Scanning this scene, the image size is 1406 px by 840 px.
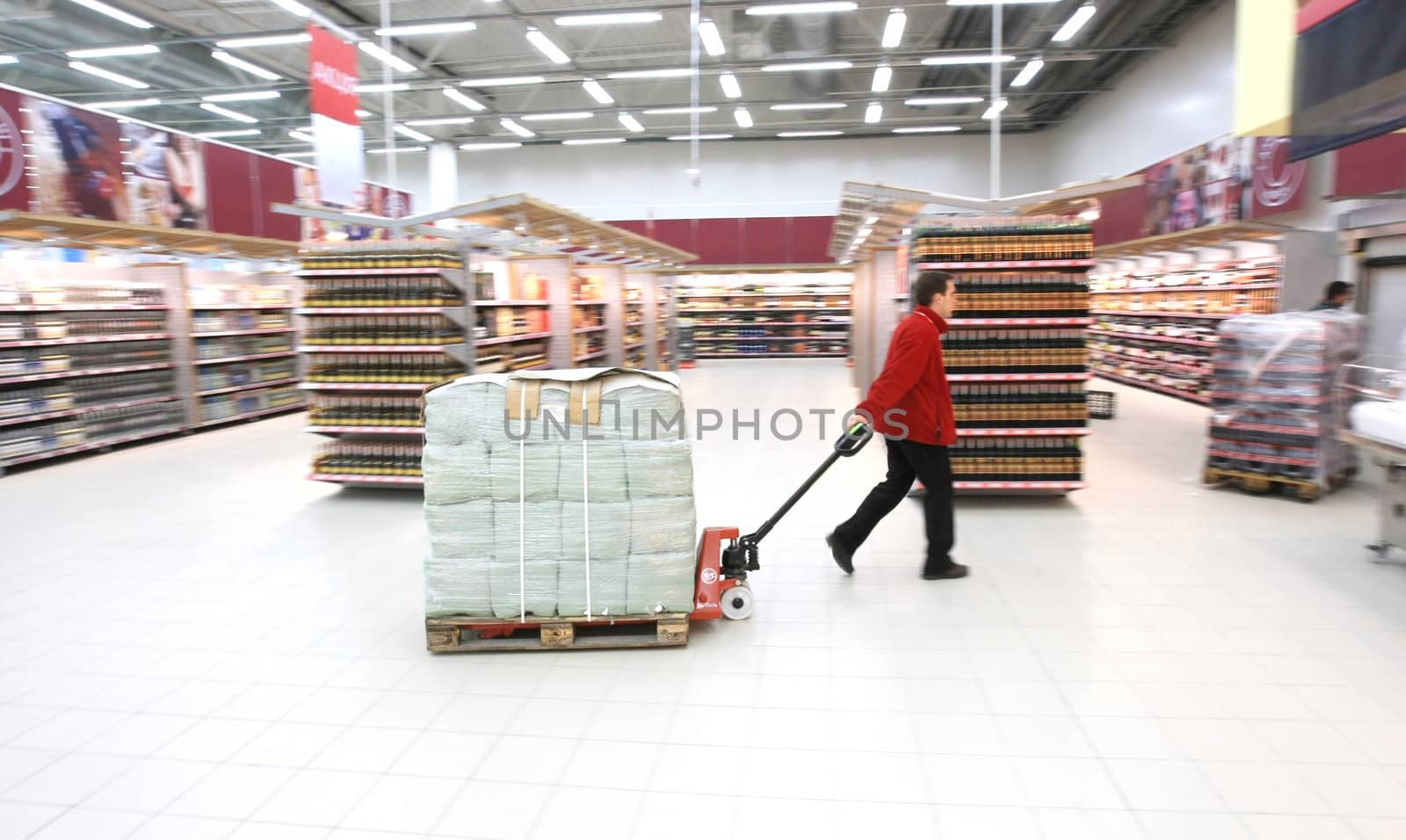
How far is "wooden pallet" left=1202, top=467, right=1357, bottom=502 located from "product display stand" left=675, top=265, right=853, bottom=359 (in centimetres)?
1423

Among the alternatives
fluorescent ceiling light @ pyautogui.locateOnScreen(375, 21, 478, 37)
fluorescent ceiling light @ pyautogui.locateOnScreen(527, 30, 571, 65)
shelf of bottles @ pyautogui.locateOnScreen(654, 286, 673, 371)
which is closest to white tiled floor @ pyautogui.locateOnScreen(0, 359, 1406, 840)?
fluorescent ceiling light @ pyautogui.locateOnScreen(375, 21, 478, 37)

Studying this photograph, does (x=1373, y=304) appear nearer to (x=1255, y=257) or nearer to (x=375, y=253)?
(x=1255, y=257)

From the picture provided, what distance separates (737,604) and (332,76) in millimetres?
6261

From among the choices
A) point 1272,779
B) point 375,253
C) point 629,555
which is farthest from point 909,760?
point 375,253

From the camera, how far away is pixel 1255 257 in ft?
33.4

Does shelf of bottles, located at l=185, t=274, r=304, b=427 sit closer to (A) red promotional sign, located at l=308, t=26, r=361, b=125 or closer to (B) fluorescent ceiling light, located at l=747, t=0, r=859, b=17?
(A) red promotional sign, located at l=308, t=26, r=361, b=125

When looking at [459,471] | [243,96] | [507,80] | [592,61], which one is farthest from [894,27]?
[243,96]

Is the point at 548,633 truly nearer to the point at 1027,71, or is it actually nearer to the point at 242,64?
the point at 1027,71

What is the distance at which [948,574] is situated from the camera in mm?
4426

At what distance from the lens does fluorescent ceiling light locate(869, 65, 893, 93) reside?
14844mm

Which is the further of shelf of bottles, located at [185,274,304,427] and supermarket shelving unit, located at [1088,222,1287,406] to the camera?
shelf of bottles, located at [185,274,304,427]

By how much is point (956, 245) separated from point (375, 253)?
14.9 feet

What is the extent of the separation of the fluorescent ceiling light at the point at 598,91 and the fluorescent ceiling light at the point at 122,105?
27.9ft

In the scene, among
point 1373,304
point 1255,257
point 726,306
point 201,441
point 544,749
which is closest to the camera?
point 544,749
